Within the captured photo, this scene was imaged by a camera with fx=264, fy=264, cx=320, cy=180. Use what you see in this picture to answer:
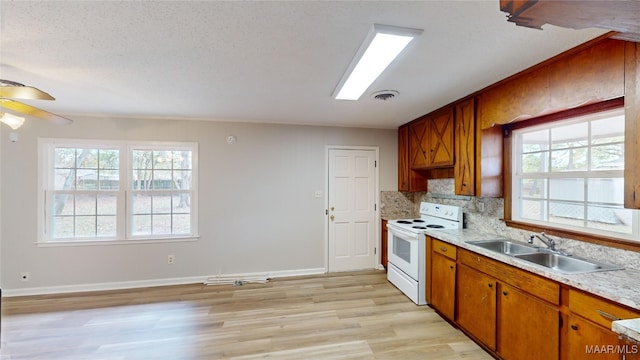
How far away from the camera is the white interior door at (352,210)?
4.21 m

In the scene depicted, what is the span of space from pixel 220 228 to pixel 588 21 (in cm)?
398

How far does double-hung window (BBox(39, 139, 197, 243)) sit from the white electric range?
283cm

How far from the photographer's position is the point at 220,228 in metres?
3.84

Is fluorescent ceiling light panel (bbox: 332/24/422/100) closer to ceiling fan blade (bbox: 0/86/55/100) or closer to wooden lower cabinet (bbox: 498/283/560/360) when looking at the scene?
wooden lower cabinet (bbox: 498/283/560/360)

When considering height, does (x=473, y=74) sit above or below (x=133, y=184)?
above

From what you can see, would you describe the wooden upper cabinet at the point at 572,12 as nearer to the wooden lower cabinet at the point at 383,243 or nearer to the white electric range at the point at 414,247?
the white electric range at the point at 414,247

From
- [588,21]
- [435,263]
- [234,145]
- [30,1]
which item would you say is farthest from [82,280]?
[588,21]

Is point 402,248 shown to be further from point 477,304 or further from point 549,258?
point 549,258

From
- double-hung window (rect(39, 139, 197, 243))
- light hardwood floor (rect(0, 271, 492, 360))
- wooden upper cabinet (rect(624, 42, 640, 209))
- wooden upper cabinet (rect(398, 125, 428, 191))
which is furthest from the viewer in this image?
wooden upper cabinet (rect(398, 125, 428, 191))

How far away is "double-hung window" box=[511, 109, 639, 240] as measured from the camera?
6.15 ft

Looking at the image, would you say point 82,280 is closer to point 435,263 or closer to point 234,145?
point 234,145

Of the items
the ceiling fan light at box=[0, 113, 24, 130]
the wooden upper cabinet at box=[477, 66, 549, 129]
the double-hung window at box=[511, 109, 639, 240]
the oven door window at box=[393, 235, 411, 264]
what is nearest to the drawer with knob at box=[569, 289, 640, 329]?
the double-hung window at box=[511, 109, 639, 240]

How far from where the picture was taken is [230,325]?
8.72ft

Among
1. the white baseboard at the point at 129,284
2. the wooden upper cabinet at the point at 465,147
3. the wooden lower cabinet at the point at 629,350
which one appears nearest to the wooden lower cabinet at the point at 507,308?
the wooden lower cabinet at the point at 629,350
